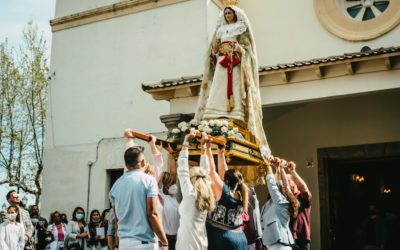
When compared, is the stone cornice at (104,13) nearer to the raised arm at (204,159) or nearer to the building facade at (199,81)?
the building facade at (199,81)

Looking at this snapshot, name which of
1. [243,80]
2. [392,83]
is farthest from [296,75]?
[243,80]

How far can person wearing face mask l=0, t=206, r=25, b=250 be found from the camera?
945 centimetres

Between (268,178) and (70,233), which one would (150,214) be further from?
(70,233)

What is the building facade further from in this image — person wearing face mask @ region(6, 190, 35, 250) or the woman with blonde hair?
the woman with blonde hair

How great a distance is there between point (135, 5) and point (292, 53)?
4.93m

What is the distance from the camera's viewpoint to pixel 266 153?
324 inches

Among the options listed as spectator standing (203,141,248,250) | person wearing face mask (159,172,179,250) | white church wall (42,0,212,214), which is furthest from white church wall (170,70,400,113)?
spectator standing (203,141,248,250)

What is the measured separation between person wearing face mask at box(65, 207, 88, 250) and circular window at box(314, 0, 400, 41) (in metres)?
7.70

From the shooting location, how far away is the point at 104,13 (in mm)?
15867

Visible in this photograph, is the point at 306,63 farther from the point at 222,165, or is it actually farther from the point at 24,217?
the point at 24,217

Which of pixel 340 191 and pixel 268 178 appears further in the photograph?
pixel 340 191

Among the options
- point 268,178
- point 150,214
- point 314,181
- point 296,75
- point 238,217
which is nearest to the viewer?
point 150,214

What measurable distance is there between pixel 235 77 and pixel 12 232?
16.1 ft

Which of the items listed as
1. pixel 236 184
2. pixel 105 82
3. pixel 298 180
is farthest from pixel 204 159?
pixel 105 82
